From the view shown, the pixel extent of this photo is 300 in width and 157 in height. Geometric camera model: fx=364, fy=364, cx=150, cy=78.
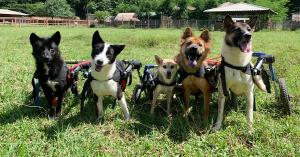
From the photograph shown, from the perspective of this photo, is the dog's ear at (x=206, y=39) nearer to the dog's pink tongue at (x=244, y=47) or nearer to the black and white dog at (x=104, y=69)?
the dog's pink tongue at (x=244, y=47)

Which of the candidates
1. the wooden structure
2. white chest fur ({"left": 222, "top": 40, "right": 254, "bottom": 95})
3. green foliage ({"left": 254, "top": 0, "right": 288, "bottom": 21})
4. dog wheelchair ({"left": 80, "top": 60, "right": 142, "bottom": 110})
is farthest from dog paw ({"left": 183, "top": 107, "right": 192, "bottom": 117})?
green foliage ({"left": 254, "top": 0, "right": 288, "bottom": 21})

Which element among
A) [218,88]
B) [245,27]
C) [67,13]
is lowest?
[218,88]

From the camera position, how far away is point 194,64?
4.96m

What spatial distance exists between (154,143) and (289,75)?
16.2ft

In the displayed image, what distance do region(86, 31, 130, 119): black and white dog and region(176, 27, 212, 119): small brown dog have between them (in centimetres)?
91

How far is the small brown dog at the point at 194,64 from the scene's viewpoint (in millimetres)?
5008

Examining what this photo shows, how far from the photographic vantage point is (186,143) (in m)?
4.38

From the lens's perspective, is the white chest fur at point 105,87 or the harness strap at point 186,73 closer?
the white chest fur at point 105,87

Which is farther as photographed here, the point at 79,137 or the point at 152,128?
the point at 152,128

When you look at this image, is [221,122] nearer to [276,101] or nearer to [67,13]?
[276,101]

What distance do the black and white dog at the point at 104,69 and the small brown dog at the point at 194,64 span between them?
91 centimetres

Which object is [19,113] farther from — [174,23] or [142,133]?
[174,23]

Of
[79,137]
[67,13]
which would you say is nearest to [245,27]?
[79,137]

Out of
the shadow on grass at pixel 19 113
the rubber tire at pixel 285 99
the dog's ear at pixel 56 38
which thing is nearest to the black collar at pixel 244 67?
the rubber tire at pixel 285 99
